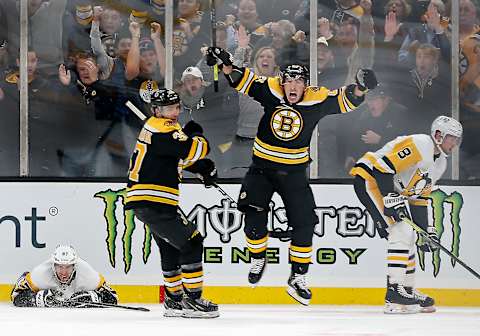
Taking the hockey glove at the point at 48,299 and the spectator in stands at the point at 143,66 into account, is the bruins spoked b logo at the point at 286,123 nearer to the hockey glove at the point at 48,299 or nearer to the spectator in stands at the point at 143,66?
the spectator in stands at the point at 143,66

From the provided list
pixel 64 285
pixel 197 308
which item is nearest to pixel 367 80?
pixel 197 308

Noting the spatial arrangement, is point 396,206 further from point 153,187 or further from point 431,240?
point 153,187

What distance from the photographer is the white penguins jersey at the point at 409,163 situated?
826 cm

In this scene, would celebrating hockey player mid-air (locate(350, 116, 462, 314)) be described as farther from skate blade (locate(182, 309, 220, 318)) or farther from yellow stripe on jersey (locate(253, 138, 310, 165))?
skate blade (locate(182, 309, 220, 318))

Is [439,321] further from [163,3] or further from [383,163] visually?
[163,3]

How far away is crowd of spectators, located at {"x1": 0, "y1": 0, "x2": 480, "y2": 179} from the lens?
9.16 m

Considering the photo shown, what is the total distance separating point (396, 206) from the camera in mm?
8180

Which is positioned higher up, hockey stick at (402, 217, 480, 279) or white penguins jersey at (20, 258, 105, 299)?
hockey stick at (402, 217, 480, 279)

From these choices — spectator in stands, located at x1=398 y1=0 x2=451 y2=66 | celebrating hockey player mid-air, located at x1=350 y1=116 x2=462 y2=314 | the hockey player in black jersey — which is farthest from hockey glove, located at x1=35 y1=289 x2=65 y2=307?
spectator in stands, located at x1=398 y1=0 x2=451 y2=66

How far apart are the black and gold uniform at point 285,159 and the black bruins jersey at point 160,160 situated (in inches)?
20.3

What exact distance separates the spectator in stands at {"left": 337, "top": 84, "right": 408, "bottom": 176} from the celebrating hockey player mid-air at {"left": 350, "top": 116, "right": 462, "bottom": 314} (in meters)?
0.77

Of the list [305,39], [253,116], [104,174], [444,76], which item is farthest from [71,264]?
[444,76]

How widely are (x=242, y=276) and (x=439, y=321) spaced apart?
5.70ft

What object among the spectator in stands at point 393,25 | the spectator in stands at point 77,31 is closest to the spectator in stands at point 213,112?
the spectator in stands at point 77,31
